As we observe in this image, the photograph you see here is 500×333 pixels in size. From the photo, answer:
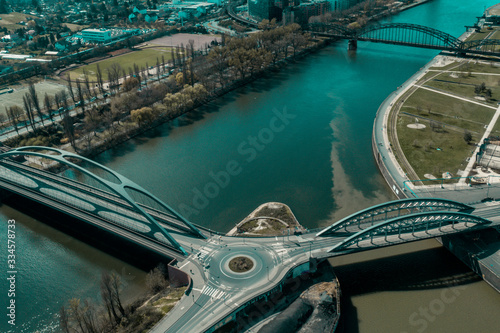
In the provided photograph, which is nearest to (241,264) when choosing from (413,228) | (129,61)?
(413,228)

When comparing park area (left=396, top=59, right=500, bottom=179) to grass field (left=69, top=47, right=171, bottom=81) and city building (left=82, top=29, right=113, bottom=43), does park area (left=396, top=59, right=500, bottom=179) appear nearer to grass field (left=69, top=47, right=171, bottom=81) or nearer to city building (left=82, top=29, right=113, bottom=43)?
grass field (left=69, top=47, right=171, bottom=81)

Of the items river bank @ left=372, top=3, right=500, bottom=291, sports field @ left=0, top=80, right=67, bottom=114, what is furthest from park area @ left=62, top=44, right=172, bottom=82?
river bank @ left=372, top=3, right=500, bottom=291

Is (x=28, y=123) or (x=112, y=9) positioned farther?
(x=112, y=9)

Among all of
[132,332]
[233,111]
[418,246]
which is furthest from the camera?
[233,111]

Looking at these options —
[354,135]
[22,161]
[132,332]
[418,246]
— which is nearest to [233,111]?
[354,135]

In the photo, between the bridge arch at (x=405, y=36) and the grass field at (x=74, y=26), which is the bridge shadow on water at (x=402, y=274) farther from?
the grass field at (x=74, y=26)

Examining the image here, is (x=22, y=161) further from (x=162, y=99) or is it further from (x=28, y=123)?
(x=162, y=99)
